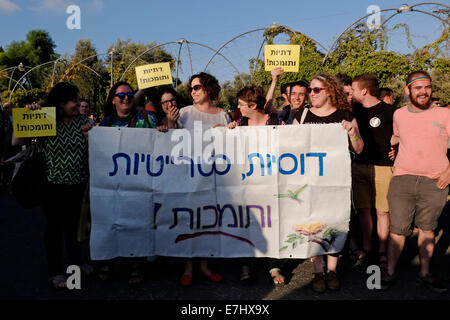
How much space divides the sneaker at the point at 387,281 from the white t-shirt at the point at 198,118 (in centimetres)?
219

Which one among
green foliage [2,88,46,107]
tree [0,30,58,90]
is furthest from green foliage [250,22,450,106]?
tree [0,30,58,90]

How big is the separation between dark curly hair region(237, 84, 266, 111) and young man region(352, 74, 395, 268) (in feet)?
4.00

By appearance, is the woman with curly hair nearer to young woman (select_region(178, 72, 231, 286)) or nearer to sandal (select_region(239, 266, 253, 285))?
young woman (select_region(178, 72, 231, 286))

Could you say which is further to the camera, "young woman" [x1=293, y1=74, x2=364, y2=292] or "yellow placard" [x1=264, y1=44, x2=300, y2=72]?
"yellow placard" [x1=264, y1=44, x2=300, y2=72]

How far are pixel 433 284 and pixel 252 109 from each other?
2407 mm

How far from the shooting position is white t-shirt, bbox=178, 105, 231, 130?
146 inches

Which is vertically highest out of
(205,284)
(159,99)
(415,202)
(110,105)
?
(159,99)

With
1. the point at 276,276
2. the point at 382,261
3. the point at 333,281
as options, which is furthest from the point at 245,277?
the point at 382,261

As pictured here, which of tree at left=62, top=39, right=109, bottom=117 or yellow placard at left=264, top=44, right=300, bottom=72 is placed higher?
tree at left=62, top=39, right=109, bottom=117

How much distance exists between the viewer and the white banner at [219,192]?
346 centimetres

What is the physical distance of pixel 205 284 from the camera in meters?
3.58

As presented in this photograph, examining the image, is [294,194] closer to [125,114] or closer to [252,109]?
[252,109]
